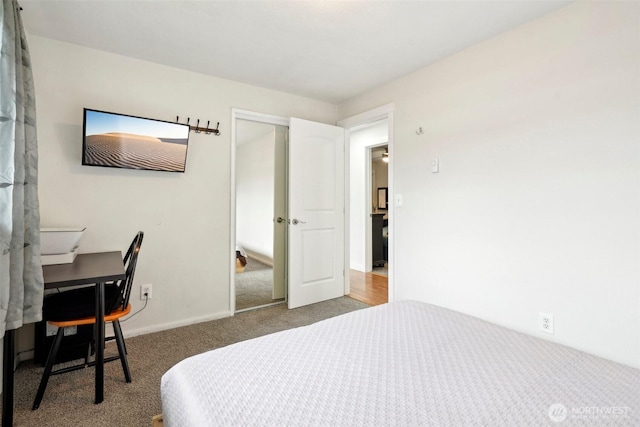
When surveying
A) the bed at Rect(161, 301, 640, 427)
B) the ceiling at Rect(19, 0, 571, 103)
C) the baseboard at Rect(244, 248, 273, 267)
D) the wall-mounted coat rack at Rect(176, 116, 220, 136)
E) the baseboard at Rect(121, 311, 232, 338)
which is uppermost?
the ceiling at Rect(19, 0, 571, 103)

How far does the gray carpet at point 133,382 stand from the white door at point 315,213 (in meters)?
0.55

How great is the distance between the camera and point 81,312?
1.76 meters

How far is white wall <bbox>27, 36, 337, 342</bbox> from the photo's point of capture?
230 cm

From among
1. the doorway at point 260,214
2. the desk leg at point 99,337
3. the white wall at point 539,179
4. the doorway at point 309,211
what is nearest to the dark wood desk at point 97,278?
the desk leg at point 99,337

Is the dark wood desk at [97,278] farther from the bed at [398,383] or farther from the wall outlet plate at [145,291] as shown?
the bed at [398,383]

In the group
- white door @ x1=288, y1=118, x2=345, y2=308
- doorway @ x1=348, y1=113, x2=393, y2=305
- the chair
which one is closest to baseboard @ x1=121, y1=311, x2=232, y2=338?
the chair

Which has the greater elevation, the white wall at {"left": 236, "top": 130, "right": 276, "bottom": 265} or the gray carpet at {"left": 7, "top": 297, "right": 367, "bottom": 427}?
the white wall at {"left": 236, "top": 130, "right": 276, "bottom": 265}

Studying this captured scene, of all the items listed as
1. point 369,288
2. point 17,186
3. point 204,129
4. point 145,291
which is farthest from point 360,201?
point 17,186

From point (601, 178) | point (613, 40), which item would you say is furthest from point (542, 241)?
point (613, 40)

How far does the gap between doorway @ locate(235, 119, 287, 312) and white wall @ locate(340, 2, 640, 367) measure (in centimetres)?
154

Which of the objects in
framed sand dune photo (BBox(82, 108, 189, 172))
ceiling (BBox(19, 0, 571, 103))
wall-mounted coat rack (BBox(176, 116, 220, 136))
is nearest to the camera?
ceiling (BBox(19, 0, 571, 103))

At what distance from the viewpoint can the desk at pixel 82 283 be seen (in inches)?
57.7

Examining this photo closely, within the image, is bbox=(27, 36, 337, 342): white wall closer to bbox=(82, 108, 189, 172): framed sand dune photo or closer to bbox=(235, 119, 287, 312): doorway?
bbox=(82, 108, 189, 172): framed sand dune photo

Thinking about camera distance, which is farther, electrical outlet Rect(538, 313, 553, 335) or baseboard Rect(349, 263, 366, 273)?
baseboard Rect(349, 263, 366, 273)
